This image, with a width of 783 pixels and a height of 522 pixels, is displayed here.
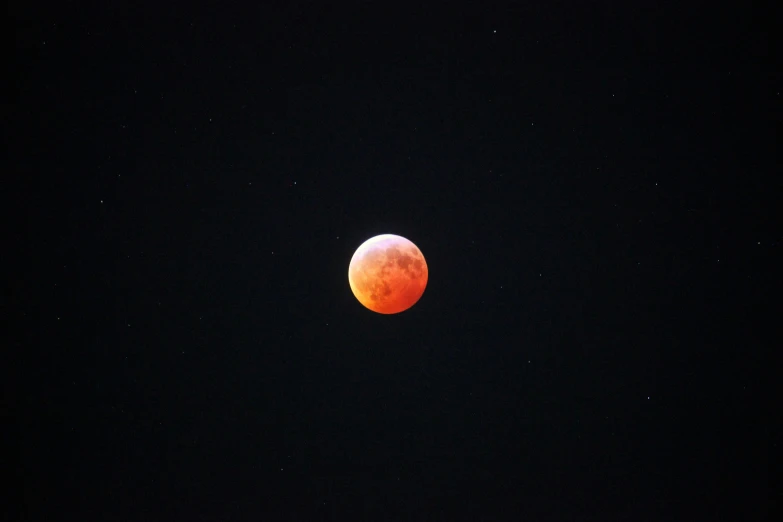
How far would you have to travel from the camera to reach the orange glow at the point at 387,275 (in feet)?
17.9

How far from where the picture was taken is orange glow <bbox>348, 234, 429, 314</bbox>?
215 inches

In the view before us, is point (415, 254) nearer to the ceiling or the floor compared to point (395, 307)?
nearer to the ceiling

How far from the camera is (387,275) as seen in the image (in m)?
5.45

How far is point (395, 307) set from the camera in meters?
5.54

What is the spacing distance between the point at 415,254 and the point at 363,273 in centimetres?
58

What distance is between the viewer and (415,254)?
18.9 feet

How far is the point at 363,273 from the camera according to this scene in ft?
18.2

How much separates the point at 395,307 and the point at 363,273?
0.45 meters

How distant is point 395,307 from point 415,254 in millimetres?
590
